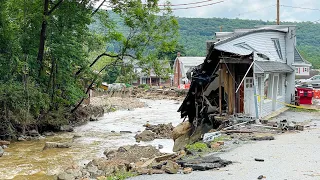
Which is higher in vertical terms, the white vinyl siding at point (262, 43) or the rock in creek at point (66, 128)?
the white vinyl siding at point (262, 43)

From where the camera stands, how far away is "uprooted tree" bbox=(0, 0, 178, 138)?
2242cm

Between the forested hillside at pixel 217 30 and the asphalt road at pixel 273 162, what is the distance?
3044 inches

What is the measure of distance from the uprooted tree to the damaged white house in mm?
8099

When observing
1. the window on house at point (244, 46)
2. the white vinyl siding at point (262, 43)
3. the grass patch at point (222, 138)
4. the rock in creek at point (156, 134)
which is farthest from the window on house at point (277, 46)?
the grass patch at point (222, 138)

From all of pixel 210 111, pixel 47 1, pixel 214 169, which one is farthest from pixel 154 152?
pixel 47 1

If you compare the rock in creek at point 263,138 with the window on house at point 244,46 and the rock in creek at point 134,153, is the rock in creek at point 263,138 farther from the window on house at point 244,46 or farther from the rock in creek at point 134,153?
the window on house at point 244,46

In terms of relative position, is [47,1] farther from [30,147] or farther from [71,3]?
[30,147]

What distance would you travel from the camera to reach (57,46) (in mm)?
24328

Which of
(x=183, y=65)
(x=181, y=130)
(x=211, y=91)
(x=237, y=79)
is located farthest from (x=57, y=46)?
(x=183, y=65)

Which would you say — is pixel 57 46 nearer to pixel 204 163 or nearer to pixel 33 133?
pixel 33 133

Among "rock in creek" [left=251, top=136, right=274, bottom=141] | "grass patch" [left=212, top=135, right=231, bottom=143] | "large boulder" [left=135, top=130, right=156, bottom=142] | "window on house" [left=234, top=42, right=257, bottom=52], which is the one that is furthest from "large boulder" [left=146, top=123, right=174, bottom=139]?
"rock in creek" [left=251, top=136, right=274, bottom=141]

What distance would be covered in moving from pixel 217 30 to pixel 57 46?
332ft

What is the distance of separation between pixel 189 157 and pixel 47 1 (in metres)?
16.6

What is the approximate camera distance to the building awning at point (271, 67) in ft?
62.3
